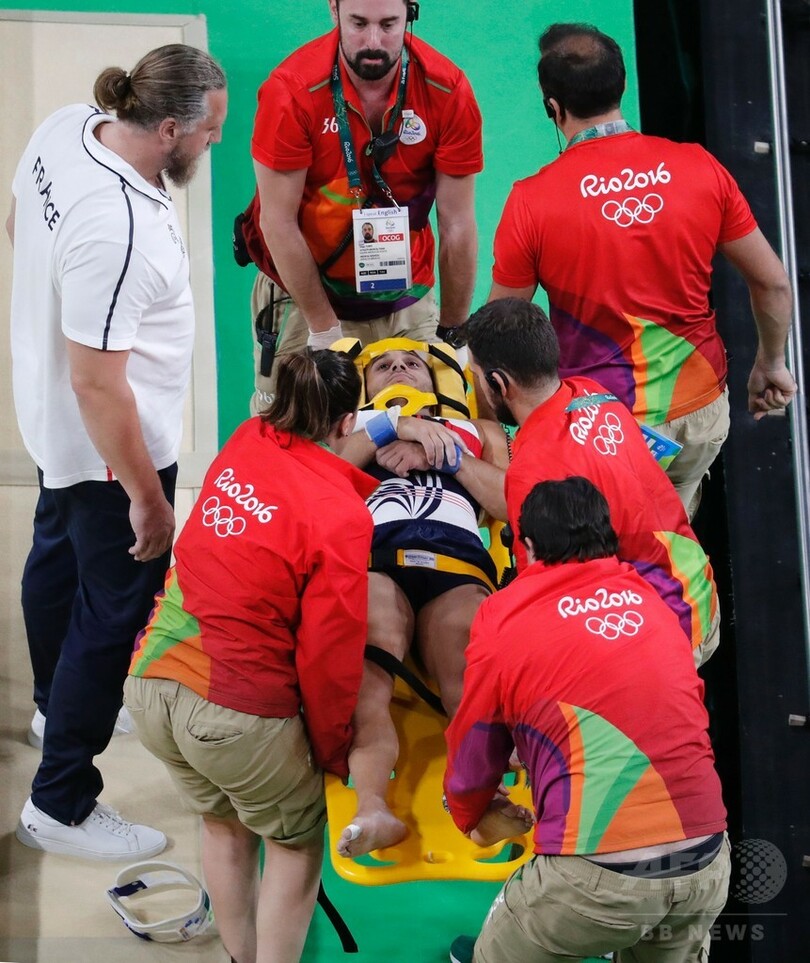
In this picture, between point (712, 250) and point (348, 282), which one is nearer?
point (712, 250)

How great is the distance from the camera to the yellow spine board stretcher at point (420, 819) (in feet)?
9.24

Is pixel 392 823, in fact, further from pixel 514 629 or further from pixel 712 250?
pixel 712 250

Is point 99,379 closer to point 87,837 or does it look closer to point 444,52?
point 87,837

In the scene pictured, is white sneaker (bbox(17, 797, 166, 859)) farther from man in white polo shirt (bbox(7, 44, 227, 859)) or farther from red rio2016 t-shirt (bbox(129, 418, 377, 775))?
red rio2016 t-shirt (bbox(129, 418, 377, 775))

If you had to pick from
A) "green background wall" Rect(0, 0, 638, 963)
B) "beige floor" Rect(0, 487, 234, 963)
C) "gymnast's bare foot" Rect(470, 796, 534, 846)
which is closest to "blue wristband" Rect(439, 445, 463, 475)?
"gymnast's bare foot" Rect(470, 796, 534, 846)

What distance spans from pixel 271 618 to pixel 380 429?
76 cm

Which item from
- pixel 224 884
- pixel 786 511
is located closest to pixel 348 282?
pixel 786 511

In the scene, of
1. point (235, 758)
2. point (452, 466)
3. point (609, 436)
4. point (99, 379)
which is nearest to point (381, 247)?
point (452, 466)

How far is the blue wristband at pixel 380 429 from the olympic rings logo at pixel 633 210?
0.72 meters

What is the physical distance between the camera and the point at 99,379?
3143 mm

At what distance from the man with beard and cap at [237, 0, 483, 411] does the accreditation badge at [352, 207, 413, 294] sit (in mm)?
17

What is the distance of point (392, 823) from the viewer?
109 inches

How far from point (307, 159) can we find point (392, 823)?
183cm

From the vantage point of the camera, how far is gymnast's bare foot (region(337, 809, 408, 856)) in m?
2.67
